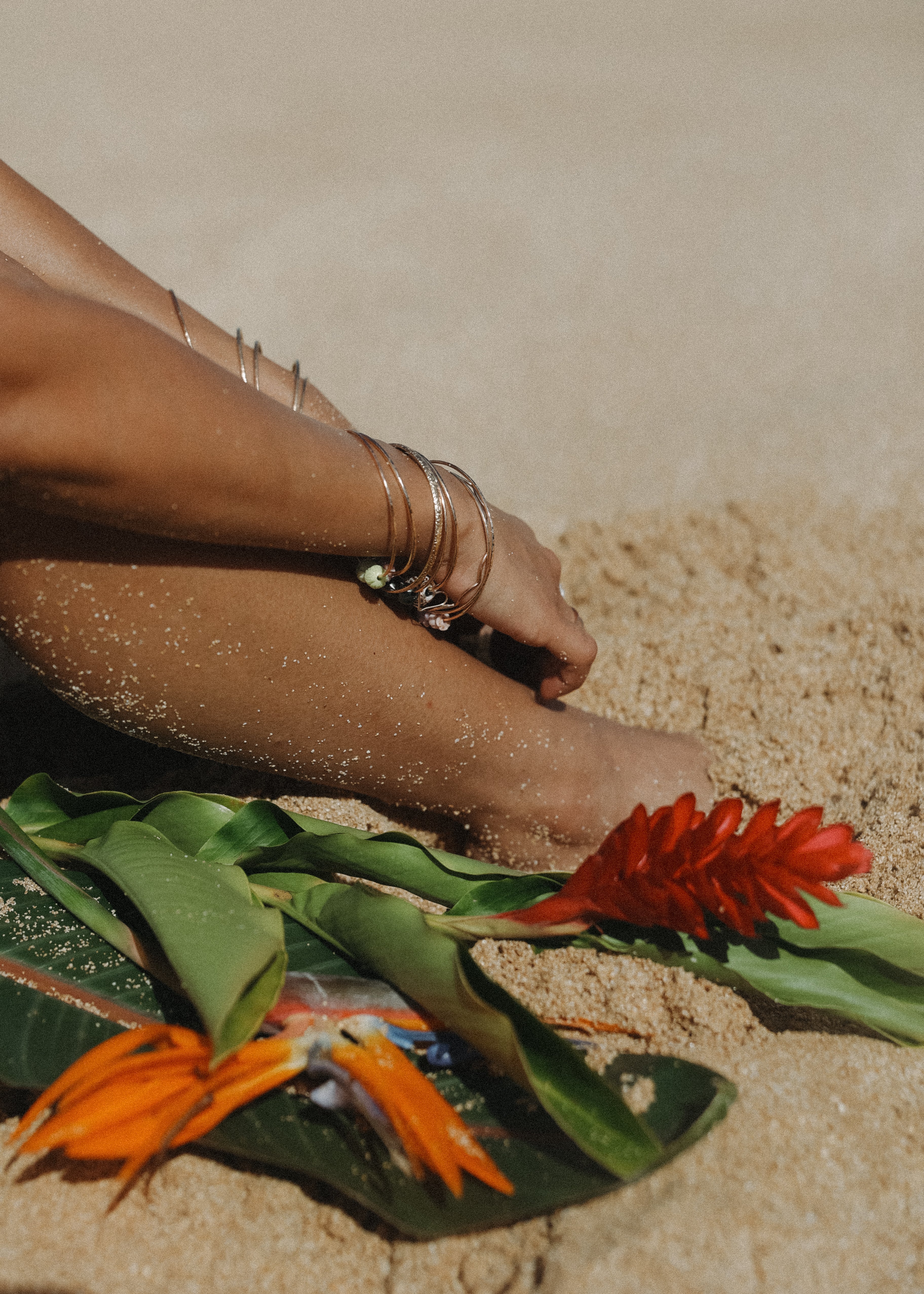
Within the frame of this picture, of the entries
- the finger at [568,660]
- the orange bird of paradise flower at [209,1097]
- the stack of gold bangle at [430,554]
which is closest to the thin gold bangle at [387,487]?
the stack of gold bangle at [430,554]

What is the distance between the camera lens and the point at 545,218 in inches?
120

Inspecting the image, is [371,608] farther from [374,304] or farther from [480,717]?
[374,304]

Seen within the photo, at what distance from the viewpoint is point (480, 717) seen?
1260 mm

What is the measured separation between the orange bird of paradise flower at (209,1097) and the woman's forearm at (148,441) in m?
0.45

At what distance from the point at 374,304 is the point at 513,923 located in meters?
2.21

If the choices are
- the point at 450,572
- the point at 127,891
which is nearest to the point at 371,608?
the point at 450,572

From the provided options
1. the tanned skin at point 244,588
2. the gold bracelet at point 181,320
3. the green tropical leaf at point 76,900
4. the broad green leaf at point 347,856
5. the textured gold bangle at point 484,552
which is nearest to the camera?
the tanned skin at point 244,588

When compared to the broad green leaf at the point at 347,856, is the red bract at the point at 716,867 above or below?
above

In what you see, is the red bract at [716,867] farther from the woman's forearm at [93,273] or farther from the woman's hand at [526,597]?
the woman's forearm at [93,273]

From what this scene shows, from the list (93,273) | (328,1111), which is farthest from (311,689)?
(93,273)

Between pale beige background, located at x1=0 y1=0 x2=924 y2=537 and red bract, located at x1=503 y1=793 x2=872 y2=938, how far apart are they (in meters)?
1.31

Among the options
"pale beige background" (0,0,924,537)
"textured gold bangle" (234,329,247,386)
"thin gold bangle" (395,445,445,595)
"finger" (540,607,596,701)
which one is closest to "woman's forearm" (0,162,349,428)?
"textured gold bangle" (234,329,247,386)

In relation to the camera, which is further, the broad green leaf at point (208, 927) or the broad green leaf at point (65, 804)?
the broad green leaf at point (65, 804)

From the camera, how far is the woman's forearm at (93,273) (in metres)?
1.18
